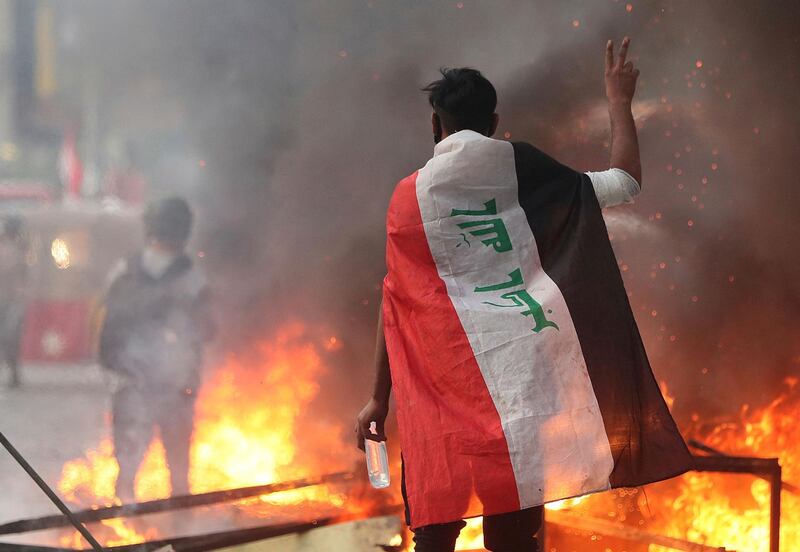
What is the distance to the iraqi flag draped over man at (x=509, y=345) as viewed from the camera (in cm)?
178

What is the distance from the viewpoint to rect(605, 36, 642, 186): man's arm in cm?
198

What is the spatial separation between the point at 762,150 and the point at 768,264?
22.2 inches

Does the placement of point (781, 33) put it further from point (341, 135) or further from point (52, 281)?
point (52, 281)

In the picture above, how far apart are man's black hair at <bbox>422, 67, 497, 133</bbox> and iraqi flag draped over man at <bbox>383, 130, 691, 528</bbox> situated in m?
0.07

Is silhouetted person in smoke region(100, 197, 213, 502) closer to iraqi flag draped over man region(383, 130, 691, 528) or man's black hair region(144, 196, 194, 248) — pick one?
man's black hair region(144, 196, 194, 248)

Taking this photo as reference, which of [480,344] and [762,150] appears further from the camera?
[762,150]

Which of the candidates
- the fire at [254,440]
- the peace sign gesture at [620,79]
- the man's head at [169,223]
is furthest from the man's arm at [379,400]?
the man's head at [169,223]

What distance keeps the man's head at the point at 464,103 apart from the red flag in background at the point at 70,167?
2.24 meters

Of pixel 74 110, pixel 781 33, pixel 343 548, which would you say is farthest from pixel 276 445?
pixel 781 33

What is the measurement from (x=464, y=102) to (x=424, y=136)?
1.91m

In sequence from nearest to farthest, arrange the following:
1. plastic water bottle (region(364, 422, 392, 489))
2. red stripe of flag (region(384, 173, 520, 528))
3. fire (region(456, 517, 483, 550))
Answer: red stripe of flag (region(384, 173, 520, 528))
plastic water bottle (region(364, 422, 392, 489))
fire (region(456, 517, 483, 550))

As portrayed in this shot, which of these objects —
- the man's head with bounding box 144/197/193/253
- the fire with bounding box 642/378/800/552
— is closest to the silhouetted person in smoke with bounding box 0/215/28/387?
the man's head with bounding box 144/197/193/253

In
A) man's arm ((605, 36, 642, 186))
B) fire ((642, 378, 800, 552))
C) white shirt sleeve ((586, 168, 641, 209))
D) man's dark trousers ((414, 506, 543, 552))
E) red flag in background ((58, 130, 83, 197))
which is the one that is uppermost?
red flag in background ((58, 130, 83, 197))

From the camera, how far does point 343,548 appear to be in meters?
3.39
